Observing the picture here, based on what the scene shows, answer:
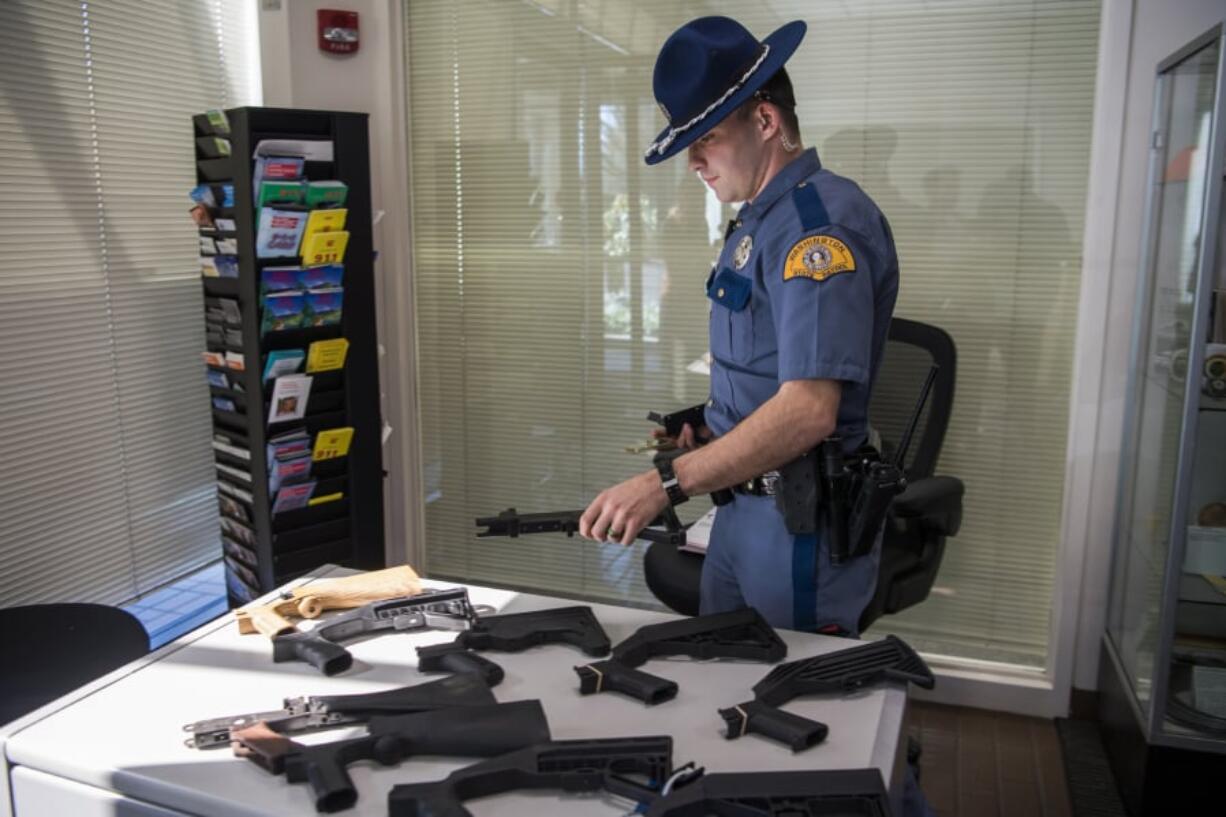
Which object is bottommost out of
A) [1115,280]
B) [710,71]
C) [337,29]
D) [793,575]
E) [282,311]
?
[793,575]

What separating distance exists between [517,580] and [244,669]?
214 centimetres

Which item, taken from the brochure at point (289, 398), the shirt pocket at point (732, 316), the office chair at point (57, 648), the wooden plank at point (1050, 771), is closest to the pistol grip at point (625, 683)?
the shirt pocket at point (732, 316)

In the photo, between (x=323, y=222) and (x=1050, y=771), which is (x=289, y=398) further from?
(x=1050, y=771)

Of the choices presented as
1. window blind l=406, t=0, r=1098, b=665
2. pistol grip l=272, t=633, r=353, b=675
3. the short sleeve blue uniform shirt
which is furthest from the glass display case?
pistol grip l=272, t=633, r=353, b=675

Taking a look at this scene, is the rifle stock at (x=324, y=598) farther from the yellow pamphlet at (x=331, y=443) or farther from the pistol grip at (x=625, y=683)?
the yellow pamphlet at (x=331, y=443)

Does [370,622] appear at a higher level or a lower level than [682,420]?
lower

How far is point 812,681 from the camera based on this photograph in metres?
1.29

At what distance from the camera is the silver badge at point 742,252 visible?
1.70 m

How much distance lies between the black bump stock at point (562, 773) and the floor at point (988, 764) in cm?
157

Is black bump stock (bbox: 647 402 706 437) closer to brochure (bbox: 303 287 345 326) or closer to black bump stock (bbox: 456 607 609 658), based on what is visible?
black bump stock (bbox: 456 607 609 658)

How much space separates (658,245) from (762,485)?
60.2 inches

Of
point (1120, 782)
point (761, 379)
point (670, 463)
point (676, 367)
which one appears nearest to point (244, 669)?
point (670, 463)

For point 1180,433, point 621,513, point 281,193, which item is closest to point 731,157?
point 621,513

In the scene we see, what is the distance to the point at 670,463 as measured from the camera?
1511 mm
